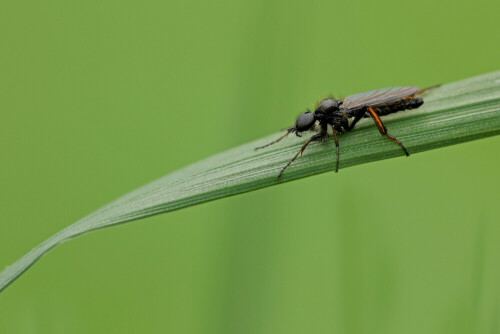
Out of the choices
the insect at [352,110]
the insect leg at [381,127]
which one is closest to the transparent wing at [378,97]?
the insect at [352,110]

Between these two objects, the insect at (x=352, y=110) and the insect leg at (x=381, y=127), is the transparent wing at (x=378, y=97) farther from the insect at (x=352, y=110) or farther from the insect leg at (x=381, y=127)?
the insect leg at (x=381, y=127)

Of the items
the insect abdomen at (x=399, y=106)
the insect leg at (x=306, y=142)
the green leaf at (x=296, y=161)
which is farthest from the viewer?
the insect abdomen at (x=399, y=106)

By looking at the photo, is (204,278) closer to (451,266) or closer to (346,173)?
(346,173)

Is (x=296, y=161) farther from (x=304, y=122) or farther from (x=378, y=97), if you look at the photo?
(x=378, y=97)

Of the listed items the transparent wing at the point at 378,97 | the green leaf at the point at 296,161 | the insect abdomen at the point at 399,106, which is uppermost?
the transparent wing at the point at 378,97

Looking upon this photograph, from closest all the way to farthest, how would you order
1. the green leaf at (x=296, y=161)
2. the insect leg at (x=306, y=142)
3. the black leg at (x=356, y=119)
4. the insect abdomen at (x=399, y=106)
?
the green leaf at (x=296, y=161) < the insect leg at (x=306, y=142) < the insect abdomen at (x=399, y=106) < the black leg at (x=356, y=119)

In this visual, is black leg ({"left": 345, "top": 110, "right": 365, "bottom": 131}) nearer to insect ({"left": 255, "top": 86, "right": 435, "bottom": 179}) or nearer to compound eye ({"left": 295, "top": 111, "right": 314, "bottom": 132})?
insect ({"left": 255, "top": 86, "right": 435, "bottom": 179})

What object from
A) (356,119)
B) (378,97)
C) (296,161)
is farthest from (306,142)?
(378,97)
